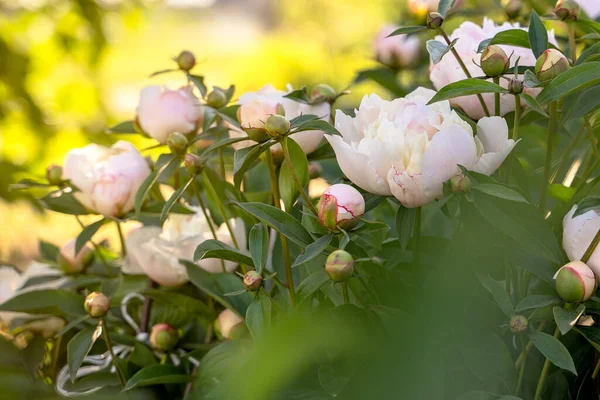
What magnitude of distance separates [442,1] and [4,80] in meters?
0.82

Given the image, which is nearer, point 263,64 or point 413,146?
point 413,146

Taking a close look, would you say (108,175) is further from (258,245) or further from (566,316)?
(566,316)

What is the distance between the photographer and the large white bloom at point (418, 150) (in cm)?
31

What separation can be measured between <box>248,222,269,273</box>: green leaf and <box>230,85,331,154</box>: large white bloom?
0.20ft

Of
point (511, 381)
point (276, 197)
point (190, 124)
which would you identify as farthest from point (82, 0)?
point (511, 381)

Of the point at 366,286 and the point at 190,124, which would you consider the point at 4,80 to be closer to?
the point at 190,124

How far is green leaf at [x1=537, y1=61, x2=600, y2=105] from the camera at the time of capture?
0.30 meters

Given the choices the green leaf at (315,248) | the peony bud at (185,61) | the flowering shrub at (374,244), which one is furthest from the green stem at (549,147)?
the peony bud at (185,61)

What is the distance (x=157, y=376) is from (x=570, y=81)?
27 centimetres

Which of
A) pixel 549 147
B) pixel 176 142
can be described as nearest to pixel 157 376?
pixel 176 142

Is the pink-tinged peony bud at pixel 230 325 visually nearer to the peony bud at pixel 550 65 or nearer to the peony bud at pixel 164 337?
the peony bud at pixel 164 337

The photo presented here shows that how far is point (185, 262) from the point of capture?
0.43m

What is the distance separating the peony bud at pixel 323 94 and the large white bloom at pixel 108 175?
12 cm

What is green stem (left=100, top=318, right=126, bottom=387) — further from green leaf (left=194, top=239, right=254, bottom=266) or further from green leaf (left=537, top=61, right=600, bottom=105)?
green leaf (left=537, top=61, right=600, bottom=105)
